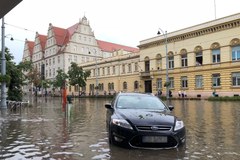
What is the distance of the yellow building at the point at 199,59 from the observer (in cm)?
4441

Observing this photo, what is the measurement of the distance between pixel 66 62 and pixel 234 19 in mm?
55848

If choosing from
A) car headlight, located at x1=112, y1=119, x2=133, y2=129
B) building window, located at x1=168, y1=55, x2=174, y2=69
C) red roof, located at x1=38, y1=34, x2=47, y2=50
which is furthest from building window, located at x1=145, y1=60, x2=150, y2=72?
car headlight, located at x1=112, y1=119, x2=133, y2=129

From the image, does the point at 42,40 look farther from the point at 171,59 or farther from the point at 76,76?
the point at 171,59

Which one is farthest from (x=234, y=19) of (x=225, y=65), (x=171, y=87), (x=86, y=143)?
(x=86, y=143)

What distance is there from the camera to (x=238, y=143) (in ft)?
28.5

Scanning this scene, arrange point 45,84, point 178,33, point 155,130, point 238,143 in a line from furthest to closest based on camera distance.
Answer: point 45,84
point 178,33
point 238,143
point 155,130

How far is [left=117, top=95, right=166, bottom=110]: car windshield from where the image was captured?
29.2ft

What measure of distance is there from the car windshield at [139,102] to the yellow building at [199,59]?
37.3 meters

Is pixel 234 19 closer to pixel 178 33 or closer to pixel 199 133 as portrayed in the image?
pixel 178 33

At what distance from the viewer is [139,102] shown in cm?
915

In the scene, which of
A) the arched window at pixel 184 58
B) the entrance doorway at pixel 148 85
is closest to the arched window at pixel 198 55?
the arched window at pixel 184 58

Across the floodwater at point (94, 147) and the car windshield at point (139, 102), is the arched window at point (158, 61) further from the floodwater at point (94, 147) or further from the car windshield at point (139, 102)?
the car windshield at point (139, 102)

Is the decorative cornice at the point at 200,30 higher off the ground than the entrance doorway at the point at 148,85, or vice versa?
the decorative cornice at the point at 200,30

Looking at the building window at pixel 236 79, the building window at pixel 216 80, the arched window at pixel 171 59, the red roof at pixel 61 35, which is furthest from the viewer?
the red roof at pixel 61 35
